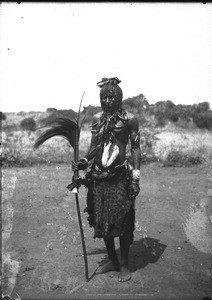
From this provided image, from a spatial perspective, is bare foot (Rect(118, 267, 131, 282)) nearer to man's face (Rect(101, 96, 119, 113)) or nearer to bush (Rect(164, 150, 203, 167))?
man's face (Rect(101, 96, 119, 113))

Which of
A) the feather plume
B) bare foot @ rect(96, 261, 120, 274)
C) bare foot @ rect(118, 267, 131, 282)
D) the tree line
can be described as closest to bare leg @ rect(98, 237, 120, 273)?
bare foot @ rect(96, 261, 120, 274)

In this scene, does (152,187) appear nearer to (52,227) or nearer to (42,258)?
(52,227)

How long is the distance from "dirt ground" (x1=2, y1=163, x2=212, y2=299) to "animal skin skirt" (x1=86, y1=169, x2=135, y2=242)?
0.66m

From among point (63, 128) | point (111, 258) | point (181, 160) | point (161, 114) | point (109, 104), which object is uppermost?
point (161, 114)

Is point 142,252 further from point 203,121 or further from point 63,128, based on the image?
point 203,121

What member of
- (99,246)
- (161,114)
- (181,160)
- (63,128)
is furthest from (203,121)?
(63,128)

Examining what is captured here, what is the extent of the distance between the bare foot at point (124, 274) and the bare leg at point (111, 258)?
8.3 inches

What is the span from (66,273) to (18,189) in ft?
14.7

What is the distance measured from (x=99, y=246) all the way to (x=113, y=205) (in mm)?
1635

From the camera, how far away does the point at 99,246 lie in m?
5.40

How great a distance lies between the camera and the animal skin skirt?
4020 millimetres

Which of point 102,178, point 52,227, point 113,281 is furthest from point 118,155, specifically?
point 52,227

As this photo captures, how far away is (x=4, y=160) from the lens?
38.3 ft

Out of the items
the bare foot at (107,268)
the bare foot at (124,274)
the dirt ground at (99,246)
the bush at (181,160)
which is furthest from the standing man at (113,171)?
the bush at (181,160)
